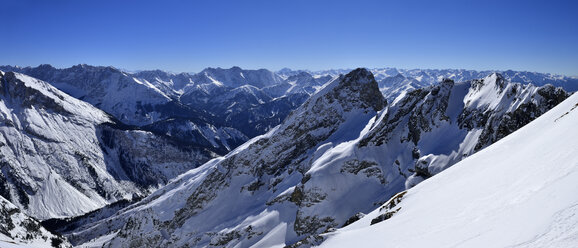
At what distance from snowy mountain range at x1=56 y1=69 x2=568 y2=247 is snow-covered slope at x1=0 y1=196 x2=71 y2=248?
41080mm

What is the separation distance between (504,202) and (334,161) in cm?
7417

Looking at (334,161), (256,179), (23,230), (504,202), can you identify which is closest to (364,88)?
(334,161)

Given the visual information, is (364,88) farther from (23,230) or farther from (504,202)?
(23,230)

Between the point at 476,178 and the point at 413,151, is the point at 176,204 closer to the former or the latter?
the point at 413,151

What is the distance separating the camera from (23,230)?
157 m

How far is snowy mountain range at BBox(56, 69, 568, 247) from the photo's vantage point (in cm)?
7431

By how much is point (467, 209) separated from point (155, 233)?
130 m

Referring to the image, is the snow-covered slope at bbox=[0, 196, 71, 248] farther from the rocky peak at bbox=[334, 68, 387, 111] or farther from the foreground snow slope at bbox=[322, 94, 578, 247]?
the foreground snow slope at bbox=[322, 94, 578, 247]

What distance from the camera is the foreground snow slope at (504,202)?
64.7ft

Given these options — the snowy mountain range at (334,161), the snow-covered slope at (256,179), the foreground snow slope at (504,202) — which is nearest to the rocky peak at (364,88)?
the snow-covered slope at (256,179)

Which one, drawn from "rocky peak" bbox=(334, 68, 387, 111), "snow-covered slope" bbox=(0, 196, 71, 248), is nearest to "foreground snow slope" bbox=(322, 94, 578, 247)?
"rocky peak" bbox=(334, 68, 387, 111)

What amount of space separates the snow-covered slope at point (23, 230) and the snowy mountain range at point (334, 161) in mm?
41080

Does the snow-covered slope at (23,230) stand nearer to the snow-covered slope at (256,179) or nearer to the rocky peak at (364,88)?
the snow-covered slope at (256,179)

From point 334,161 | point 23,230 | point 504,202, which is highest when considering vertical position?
point 504,202
